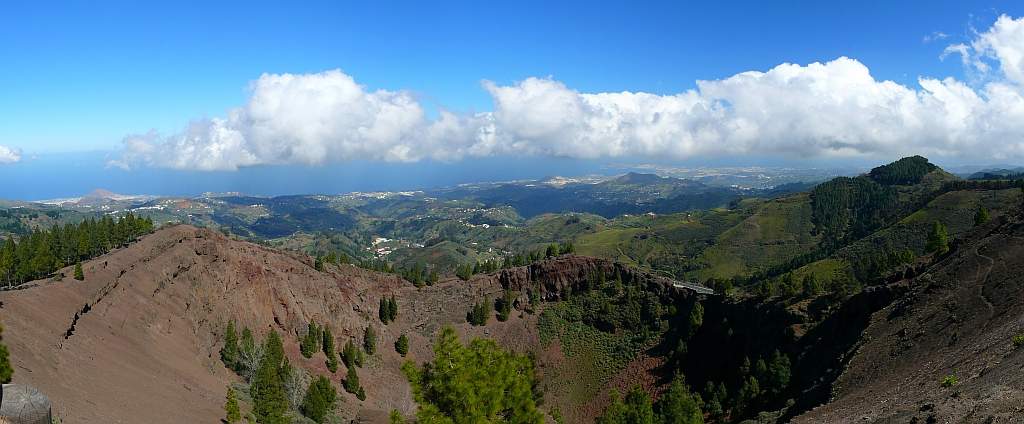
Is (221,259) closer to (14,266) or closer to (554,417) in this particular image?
(14,266)

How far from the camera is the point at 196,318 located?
8194 centimetres

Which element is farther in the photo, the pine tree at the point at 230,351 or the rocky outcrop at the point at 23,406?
the pine tree at the point at 230,351

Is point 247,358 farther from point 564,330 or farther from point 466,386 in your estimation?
point 466,386

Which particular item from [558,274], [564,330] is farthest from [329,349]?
[558,274]

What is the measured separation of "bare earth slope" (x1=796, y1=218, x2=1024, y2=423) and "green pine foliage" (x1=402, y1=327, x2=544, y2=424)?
73.6 feet

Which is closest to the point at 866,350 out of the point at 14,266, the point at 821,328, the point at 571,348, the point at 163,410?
the point at 821,328

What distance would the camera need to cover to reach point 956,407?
1114 inches

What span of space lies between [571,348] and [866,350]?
61.3 m

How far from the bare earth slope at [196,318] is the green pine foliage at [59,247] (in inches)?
247

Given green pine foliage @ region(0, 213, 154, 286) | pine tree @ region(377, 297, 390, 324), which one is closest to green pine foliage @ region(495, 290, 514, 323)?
pine tree @ region(377, 297, 390, 324)

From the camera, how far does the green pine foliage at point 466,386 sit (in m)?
27.2

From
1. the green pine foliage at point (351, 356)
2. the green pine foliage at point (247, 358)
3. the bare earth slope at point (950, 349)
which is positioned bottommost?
the green pine foliage at point (351, 356)

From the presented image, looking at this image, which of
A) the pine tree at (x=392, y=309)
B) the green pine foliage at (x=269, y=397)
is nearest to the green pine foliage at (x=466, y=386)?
the green pine foliage at (x=269, y=397)

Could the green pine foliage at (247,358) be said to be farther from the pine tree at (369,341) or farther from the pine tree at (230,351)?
the pine tree at (369,341)
